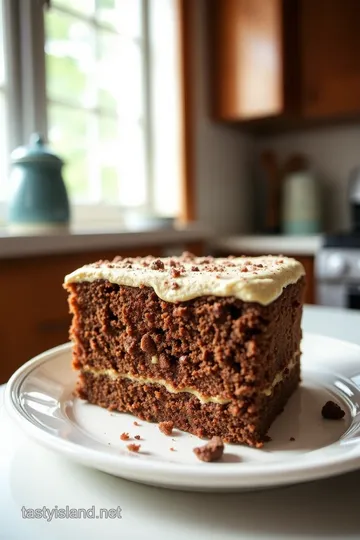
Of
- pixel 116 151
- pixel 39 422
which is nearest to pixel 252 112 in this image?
pixel 116 151

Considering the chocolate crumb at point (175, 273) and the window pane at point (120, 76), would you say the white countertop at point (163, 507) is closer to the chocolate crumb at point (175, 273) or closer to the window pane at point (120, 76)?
the chocolate crumb at point (175, 273)

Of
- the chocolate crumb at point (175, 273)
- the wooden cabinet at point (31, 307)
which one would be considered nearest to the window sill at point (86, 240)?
the wooden cabinet at point (31, 307)

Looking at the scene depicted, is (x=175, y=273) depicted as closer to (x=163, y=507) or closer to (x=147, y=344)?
(x=147, y=344)

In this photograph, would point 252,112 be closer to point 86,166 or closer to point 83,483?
point 86,166

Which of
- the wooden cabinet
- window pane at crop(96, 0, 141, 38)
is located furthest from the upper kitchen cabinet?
the wooden cabinet

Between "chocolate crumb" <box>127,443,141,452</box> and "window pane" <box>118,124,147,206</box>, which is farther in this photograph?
"window pane" <box>118,124,147,206</box>

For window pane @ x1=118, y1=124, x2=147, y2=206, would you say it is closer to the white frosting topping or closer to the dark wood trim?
the dark wood trim

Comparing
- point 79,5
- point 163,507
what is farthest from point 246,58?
point 163,507
